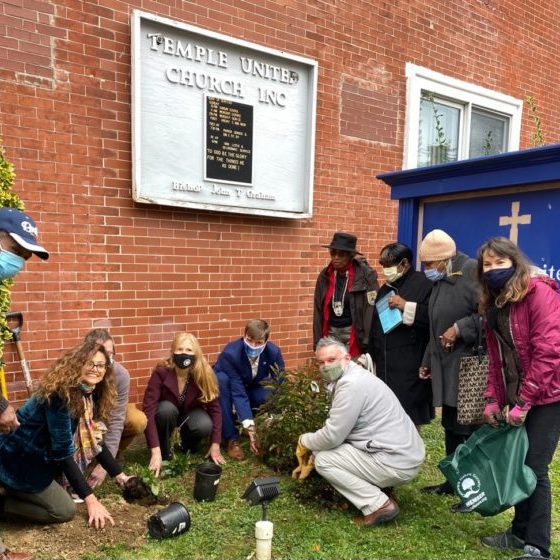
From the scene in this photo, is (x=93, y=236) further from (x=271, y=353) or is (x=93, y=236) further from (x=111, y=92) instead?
(x=271, y=353)

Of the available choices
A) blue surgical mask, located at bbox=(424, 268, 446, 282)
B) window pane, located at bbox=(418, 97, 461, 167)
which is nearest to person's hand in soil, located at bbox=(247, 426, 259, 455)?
blue surgical mask, located at bbox=(424, 268, 446, 282)

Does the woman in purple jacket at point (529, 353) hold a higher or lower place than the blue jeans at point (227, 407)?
higher

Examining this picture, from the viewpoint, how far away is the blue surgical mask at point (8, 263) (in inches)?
101

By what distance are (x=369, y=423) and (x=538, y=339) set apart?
109 cm

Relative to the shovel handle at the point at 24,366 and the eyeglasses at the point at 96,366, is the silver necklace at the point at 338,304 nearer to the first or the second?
the eyeglasses at the point at 96,366

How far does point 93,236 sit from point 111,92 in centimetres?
121

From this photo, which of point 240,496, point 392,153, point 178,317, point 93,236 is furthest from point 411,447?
point 392,153

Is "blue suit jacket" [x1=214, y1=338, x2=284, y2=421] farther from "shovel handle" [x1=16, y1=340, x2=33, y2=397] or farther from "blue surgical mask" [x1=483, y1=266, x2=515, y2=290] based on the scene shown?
"blue surgical mask" [x1=483, y1=266, x2=515, y2=290]

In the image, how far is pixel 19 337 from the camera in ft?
13.4

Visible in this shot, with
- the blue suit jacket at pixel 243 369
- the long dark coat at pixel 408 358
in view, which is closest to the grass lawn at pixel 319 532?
the long dark coat at pixel 408 358

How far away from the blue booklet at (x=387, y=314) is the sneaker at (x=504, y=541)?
1.42 metres

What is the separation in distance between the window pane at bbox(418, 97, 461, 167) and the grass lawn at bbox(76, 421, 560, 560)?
15.0 feet

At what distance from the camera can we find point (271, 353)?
4.52m

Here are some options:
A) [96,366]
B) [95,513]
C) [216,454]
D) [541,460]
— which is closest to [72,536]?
[95,513]
